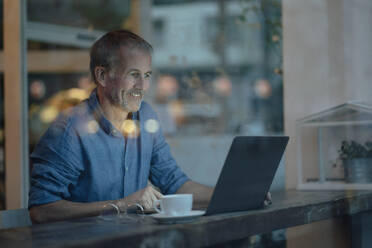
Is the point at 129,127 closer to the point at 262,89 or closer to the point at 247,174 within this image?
the point at 247,174

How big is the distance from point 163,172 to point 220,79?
3.68m

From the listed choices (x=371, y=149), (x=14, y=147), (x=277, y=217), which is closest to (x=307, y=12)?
(x=371, y=149)

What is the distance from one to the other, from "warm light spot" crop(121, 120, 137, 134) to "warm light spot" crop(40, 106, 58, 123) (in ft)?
8.45

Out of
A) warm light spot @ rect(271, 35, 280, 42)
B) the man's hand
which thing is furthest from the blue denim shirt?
warm light spot @ rect(271, 35, 280, 42)

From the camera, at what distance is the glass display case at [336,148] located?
2229mm

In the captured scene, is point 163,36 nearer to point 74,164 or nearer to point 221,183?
point 74,164

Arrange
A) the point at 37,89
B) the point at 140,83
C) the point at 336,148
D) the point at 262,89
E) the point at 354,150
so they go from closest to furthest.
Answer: the point at 140,83, the point at 354,150, the point at 336,148, the point at 37,89, the point at 262,89

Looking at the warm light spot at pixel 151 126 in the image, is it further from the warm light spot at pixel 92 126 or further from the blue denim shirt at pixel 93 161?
the warm light spot at pixel 92 126

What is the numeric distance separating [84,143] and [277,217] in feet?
2.27

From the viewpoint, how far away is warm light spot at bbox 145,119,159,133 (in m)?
2.04

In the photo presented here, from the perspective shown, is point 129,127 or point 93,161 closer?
point 93,161

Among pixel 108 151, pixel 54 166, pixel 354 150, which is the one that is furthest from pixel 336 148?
pixel 54 166

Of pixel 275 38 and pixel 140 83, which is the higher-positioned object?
pixel 275 38

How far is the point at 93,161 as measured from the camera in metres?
1.82
